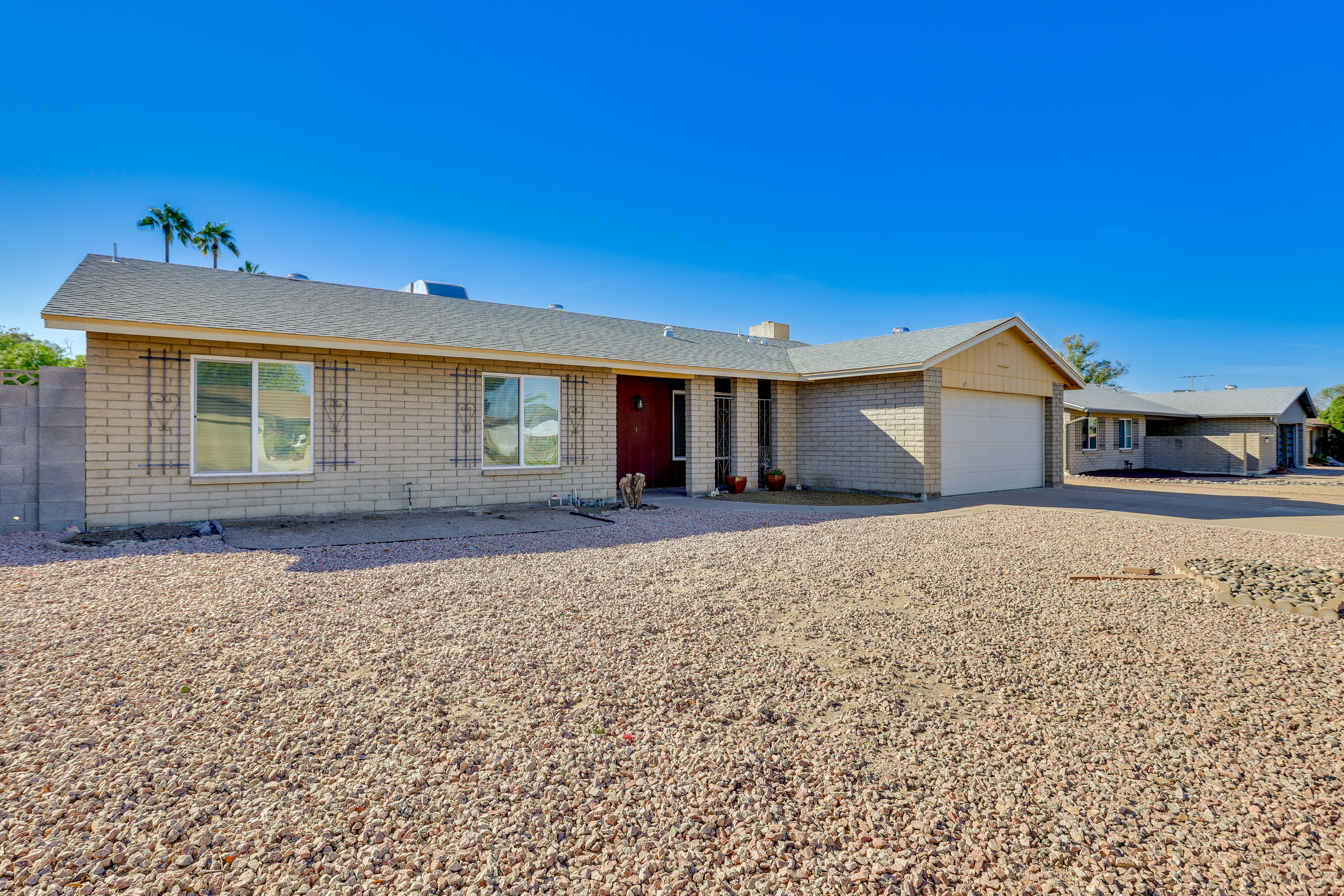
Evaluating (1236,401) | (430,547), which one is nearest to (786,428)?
(430,547)

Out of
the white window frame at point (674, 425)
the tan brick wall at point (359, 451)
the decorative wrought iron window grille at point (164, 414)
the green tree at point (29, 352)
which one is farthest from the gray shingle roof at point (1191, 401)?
the green tree at point (29, 352)

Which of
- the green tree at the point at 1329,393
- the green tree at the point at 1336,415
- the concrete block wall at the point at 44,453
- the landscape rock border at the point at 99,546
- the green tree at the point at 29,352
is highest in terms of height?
the green tree at the point at 1329,393

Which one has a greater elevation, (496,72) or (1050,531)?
(496,72)

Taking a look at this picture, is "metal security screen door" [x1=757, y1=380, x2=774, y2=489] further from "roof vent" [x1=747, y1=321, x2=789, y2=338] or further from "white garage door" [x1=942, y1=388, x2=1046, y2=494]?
"roof vent" [x1=747, y1=321, x2=789, y2=338]

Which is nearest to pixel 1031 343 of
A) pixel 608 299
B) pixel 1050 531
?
pixel 1050 531

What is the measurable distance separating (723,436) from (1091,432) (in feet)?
59.4

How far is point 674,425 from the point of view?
14.7 m

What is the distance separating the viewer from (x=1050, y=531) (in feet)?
27.5

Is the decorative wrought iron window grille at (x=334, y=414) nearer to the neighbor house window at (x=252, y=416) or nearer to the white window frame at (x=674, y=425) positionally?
Answer: the neighbor house window at (x=252, y=416)

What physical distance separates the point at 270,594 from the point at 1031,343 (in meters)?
15.9

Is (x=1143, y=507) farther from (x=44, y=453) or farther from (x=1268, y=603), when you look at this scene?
(x=44, y=453)

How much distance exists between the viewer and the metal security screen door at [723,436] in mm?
13617

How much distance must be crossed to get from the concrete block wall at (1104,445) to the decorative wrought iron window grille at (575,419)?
18907mm

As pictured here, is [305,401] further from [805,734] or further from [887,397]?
[887,397]
